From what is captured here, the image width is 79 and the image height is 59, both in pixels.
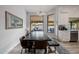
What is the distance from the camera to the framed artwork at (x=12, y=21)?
3053 mm

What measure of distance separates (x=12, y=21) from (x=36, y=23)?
69cm

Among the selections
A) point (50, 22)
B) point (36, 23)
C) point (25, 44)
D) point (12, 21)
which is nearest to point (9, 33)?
point (12, 21)

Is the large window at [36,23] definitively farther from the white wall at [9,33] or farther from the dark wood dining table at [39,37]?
the white wall at [9,33]

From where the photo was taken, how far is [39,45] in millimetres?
3240

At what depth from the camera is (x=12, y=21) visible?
10.7ft

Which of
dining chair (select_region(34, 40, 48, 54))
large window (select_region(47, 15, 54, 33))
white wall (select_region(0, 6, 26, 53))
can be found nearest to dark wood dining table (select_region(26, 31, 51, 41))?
dining chair (select_region(34, 40, 48, 54))

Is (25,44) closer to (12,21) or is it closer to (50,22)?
(12,21)

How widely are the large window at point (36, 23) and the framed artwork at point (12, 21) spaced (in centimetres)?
44
